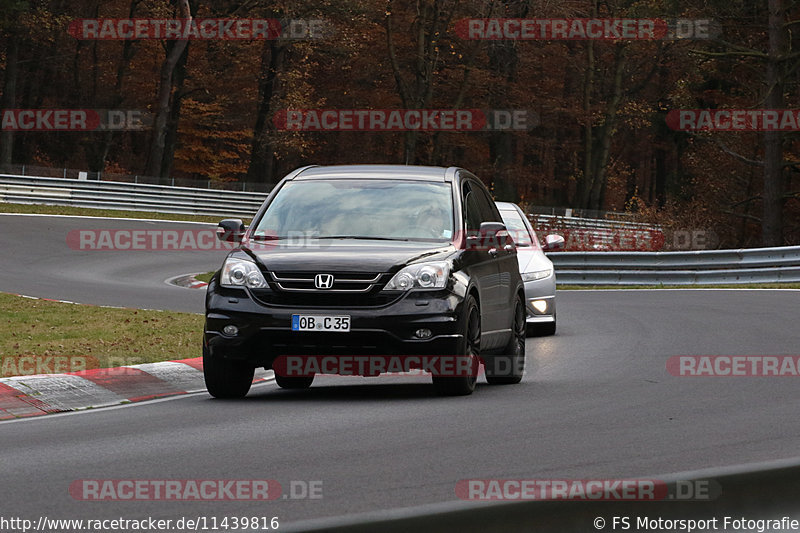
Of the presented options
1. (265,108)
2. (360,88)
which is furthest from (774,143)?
(360,88)

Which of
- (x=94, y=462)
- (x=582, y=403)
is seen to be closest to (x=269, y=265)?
(x=582, y=403)

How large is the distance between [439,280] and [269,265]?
4.36ft

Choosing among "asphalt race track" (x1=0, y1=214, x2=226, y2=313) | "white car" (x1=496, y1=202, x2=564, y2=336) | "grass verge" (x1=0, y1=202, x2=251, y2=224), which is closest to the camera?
"white car" (x1=496, y1=202, x2=564, y2=336)

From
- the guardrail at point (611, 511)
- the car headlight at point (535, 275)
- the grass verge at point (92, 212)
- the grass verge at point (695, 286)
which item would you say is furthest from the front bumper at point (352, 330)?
the grass verge at point (92, 212)

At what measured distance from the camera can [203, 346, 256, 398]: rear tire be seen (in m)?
10.7

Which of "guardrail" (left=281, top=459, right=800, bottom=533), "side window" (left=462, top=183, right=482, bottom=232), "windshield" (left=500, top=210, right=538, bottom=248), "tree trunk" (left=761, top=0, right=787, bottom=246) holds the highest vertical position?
"tree trunk" (left=761, top=0, right=787, bottom=246)

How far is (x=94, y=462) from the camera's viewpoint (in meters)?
7.49

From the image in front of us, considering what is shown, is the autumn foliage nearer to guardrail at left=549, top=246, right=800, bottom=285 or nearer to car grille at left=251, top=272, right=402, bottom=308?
guardrail at left=549, top=246, right=800, bottom=285

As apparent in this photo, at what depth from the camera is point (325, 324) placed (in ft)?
33.6

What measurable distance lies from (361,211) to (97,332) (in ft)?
18.1

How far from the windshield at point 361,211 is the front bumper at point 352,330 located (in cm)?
96

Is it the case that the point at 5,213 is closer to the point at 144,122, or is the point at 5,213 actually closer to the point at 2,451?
the point at 144,122

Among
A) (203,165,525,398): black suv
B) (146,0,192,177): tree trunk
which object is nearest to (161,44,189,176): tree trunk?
(146,0,192,177): tree trunk

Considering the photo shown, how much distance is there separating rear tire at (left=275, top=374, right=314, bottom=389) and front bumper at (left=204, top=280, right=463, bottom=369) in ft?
5.10
